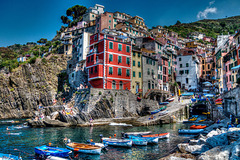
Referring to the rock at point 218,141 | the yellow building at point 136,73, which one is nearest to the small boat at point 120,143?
the rock at point 218,141

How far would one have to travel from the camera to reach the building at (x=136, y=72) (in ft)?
175

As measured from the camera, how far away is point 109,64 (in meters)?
48.7

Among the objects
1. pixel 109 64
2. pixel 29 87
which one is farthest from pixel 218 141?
pixel 29 87

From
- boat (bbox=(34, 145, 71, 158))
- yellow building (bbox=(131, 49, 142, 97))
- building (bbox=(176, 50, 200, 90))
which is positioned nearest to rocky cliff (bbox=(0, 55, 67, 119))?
yellow building (bbox=(131, 49, 142, 97))

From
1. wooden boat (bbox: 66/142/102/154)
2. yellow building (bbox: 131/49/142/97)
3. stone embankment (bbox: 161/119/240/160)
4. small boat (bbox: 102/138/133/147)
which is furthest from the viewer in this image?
yellow building (bbox: 131/49/142/97)

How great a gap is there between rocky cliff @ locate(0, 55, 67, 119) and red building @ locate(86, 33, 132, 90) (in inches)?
1147

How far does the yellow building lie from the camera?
53.4 meters

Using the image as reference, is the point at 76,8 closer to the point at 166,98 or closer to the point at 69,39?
the point at 69,39

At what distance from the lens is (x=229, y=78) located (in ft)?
166

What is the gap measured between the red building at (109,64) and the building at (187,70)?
3310cm

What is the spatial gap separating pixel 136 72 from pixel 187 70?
3141 cm

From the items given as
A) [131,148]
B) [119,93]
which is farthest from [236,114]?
[119,93]

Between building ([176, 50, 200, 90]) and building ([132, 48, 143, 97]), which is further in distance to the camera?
building ([176, 50, 200, 90])

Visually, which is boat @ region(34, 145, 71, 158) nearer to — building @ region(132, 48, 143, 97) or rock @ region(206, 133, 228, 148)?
rock @ region(206, 133, 228, 148)
